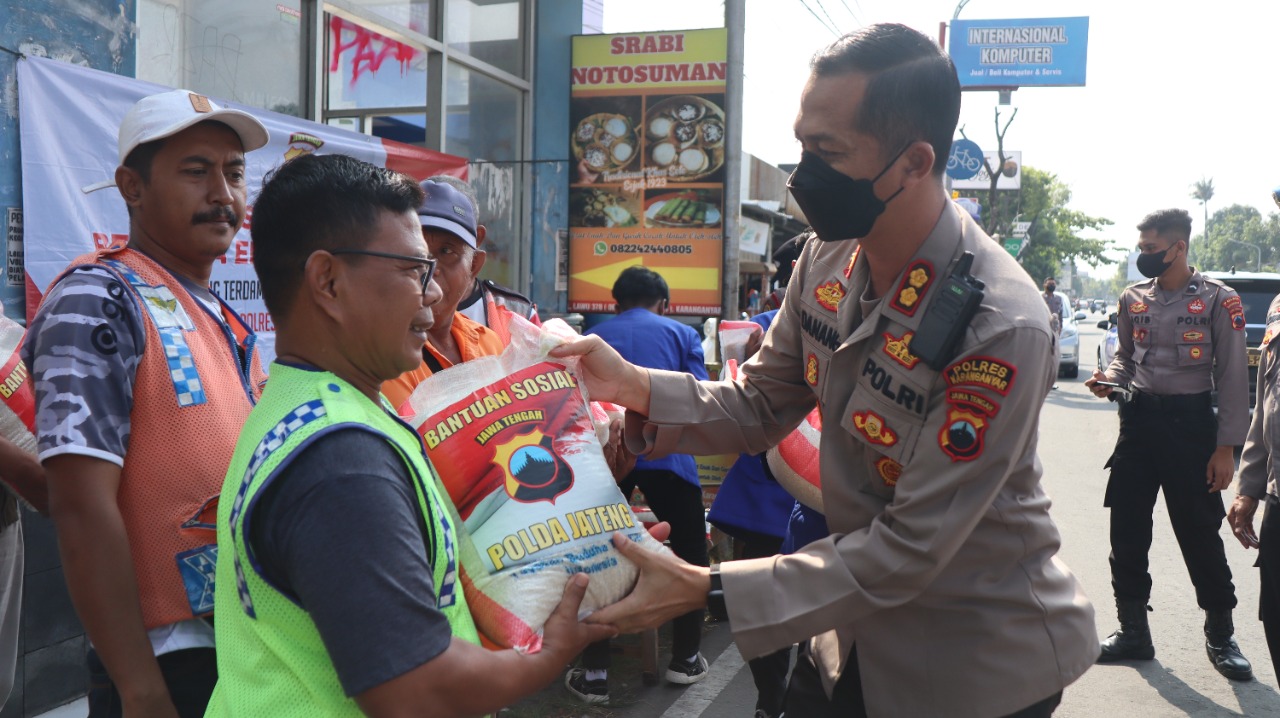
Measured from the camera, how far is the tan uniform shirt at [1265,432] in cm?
396

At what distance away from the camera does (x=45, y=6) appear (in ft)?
12.3

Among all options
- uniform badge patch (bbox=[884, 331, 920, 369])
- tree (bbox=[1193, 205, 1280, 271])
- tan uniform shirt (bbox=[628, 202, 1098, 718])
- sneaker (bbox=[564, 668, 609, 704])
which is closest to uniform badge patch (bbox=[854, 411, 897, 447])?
tan uniform shirt (bbox=[628, 202, 1098, 718])

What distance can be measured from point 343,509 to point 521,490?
0.57 metres

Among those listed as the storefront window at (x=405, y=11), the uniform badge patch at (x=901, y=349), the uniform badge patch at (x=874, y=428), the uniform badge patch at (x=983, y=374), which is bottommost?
the uniform badge patch at (x=874, y=428)

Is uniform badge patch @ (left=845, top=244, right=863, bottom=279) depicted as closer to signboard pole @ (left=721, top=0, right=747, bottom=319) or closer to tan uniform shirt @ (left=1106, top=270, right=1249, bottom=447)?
tan uniform shirt @ (left=1106, top=270, right=1249, bottom=447)

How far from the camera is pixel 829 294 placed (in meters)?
2.34

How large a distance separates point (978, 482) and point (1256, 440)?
2.96 meters

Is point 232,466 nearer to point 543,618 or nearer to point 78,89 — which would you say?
point 543,618

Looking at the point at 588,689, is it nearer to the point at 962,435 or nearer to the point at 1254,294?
the point at 962,435

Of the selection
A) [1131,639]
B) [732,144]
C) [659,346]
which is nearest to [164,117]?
[659,346]

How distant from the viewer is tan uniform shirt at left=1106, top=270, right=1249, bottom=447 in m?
4.91

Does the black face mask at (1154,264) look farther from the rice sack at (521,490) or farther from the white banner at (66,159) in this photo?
the rice sack at (521,490)

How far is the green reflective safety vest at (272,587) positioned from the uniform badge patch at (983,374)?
1.00 metres

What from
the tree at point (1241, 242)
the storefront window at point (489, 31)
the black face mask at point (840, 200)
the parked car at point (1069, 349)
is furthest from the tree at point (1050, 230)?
the black face mask at point (840, 200)
